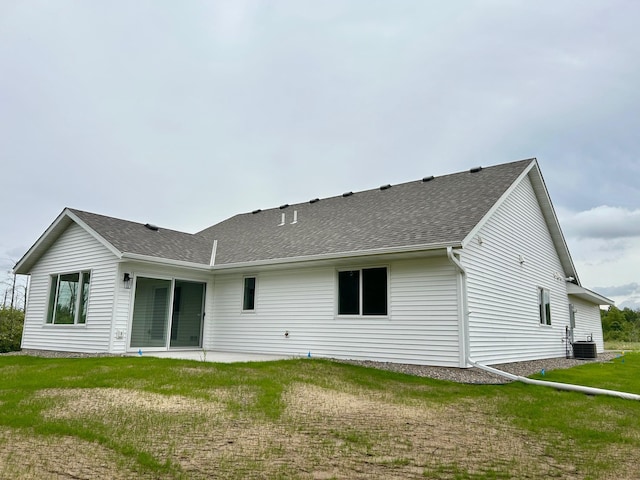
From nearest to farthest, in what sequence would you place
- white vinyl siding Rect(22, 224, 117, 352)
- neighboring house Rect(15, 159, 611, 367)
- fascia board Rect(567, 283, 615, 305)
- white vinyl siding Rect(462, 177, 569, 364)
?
neighboring house Rect(15, 159, 611, 367) → white vinyl siding Rect(462, 177, 569, 364) → white vinyl siding Rect(22, 224, 117, 352) → fascia board Rect(567, 283, 615, 305)

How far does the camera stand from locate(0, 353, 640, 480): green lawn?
3.80 meters

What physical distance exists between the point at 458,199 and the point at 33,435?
10579 millimetres

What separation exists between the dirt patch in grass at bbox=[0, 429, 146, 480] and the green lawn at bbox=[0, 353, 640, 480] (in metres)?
0.02

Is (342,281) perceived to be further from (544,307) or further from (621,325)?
(621,325)

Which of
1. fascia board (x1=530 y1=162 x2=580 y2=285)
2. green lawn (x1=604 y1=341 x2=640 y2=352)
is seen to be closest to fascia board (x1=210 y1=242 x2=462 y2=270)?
fascia board (x1=530 y1=162 x2=580 y2=285)

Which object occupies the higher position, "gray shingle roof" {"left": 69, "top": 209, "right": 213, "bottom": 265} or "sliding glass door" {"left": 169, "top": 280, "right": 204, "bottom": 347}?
"gray shingle roof" {"left": 69, "top": 209, "right": 213, "bottom": 265}

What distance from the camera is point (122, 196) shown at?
19.9 meters

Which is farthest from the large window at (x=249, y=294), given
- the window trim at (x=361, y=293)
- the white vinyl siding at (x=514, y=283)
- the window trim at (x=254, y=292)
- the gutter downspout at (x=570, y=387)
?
the gutter downspout at (x=570, y=387)

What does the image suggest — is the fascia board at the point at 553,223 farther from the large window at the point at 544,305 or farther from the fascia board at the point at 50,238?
the fascia board at the point at 50,238

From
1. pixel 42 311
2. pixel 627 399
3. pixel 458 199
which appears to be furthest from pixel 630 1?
pixel 42 311

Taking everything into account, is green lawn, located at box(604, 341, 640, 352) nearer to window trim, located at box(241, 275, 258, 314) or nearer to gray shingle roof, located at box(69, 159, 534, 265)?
gray shingle roof, located at box(69, 159, 534, 265)

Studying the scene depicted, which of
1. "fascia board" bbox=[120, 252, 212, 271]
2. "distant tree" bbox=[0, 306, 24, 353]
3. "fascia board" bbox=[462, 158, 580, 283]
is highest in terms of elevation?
"fascia board" bbox=[462, 158, 580, 283]

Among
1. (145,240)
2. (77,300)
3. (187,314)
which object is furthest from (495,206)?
(77,300)

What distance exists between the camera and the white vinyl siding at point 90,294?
473 inches
